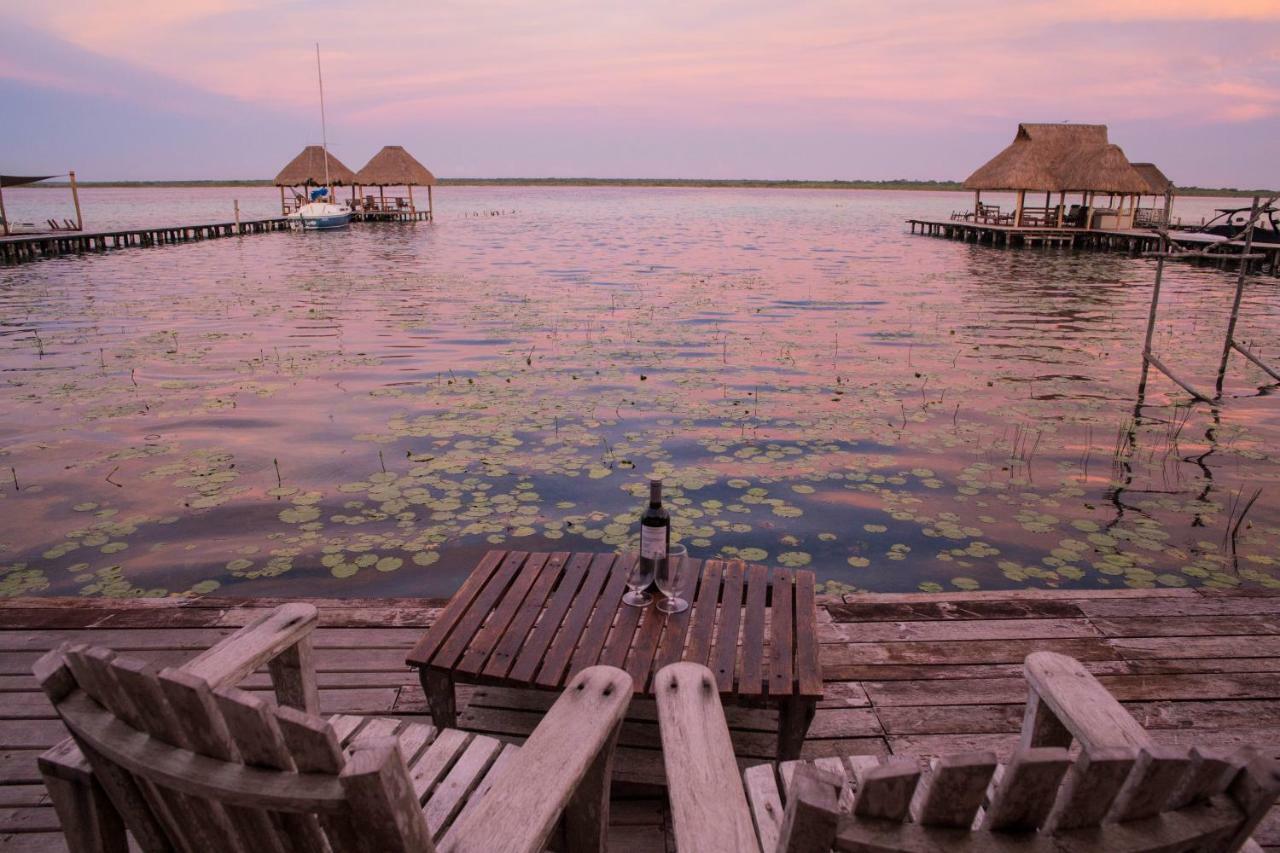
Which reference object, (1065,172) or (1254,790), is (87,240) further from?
(1065,172)

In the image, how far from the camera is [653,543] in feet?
9.13

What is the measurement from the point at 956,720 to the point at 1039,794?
6.85ft

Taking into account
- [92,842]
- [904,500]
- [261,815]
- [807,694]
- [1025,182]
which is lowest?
[904,500]

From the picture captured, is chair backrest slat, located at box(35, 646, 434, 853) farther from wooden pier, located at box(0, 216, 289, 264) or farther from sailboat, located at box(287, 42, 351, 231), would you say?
sailboat, located at box(287, 42, 351, 231)

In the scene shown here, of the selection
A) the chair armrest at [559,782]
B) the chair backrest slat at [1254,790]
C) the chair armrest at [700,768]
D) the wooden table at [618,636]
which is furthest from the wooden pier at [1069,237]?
the chair backrest slat at [1254,790]

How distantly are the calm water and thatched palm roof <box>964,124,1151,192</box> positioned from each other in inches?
789

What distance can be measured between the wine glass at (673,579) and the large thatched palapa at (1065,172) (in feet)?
119

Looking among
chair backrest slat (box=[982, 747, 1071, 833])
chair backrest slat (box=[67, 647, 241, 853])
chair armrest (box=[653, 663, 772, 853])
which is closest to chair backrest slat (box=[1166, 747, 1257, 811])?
chair backrest slat (box=[982, 747, 1071, 833])

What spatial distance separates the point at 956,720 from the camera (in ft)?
9.41

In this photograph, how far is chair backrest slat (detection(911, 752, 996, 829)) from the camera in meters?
0.95

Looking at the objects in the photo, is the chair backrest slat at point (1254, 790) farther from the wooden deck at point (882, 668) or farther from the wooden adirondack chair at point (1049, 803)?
the wooden deck at point (882, 668)

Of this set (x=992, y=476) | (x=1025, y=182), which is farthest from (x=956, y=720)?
(x=1025, y=182)

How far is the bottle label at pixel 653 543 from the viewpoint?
2.77 metres

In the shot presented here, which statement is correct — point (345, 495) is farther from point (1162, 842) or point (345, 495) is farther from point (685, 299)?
point (685, 299)
